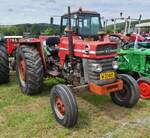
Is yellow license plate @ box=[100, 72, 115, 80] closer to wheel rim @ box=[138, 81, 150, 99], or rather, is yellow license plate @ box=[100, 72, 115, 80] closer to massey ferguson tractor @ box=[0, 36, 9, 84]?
wheel rim @ box=[138, 81, 150, 99]

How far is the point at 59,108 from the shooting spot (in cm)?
507

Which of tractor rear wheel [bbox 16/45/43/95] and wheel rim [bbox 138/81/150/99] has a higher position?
tractor rear wheel [bbox 16/45/43/95]

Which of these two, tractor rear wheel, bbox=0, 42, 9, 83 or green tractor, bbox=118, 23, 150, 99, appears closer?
green tractor, bbox=118, 23, 150, 99

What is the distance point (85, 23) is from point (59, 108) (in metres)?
2.12

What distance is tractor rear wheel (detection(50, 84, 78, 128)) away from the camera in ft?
15.3

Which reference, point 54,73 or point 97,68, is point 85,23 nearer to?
point 54,73

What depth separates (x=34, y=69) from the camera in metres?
6.05

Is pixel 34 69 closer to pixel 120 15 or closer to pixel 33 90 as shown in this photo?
pixel 33 90

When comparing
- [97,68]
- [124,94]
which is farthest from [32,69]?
[124,94]

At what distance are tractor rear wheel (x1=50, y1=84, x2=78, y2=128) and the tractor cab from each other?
5.19ft

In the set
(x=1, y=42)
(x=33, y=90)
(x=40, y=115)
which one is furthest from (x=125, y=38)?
(x=40, y=115)

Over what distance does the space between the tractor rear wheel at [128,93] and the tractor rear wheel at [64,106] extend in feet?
4.64

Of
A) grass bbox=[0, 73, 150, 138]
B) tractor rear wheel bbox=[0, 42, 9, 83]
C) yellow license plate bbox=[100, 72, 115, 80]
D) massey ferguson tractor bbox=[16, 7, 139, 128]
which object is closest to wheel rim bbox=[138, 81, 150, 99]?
grass bbox=[0, 73, 150, 138]

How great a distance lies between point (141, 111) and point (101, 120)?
40.0 inches
